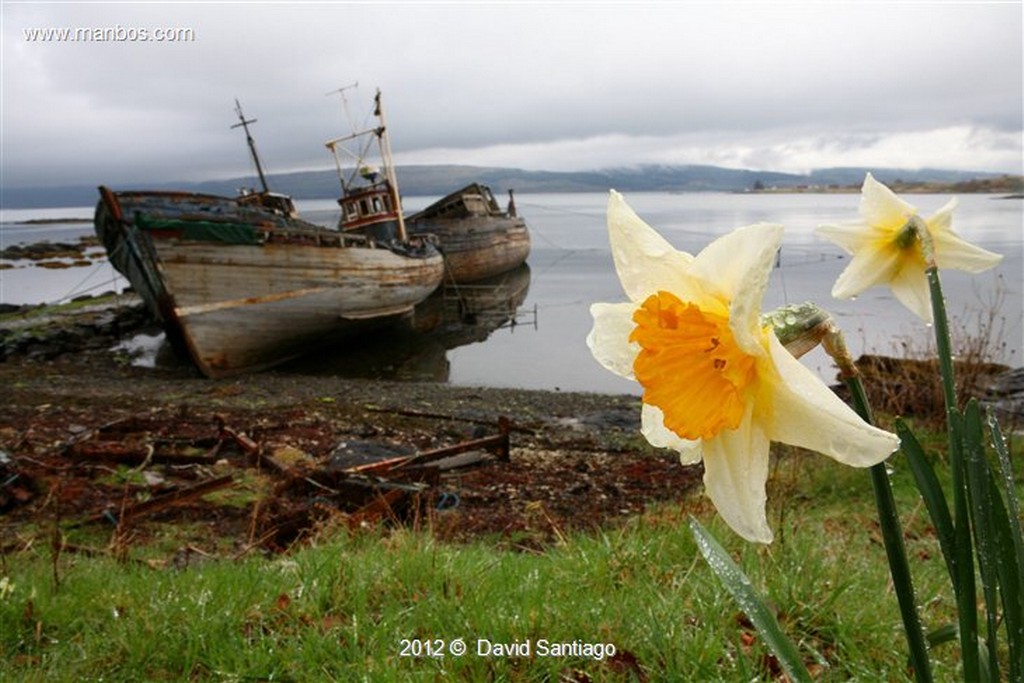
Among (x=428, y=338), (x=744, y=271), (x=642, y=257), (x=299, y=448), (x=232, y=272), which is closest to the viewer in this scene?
(x=744, y=271)

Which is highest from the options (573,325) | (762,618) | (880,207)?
(880,207)

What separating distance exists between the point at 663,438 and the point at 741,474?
117 millimetres

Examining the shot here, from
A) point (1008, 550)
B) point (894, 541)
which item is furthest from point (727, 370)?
point (1008, 550)

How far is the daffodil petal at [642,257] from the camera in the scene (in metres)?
0.73

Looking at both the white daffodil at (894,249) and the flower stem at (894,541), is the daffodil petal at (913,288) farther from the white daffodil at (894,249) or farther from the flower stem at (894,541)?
the flower stem at (894,541)

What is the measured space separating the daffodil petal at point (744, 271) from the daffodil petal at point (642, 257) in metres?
0.04

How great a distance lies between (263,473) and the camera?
20.9 ft

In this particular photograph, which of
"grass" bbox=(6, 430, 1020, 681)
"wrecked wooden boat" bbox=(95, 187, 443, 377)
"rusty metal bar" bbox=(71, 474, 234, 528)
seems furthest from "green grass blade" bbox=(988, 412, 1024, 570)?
"wrecked wooden boat" bbox=(95, 187, 443, 377)

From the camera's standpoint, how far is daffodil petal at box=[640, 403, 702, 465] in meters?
0.78

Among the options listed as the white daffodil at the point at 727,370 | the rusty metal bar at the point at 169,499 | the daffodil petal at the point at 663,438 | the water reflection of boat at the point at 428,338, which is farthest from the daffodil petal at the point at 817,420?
the water reflection of boat at the point at 428,338

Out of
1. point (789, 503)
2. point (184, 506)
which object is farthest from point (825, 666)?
point (184, 506)

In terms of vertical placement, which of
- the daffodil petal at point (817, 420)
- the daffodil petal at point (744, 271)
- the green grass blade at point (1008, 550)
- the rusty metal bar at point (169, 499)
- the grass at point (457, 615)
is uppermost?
the daffodil petal at point (744, 271)

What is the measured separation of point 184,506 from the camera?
5379mm

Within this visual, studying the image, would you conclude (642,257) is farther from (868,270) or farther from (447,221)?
(447,221)
